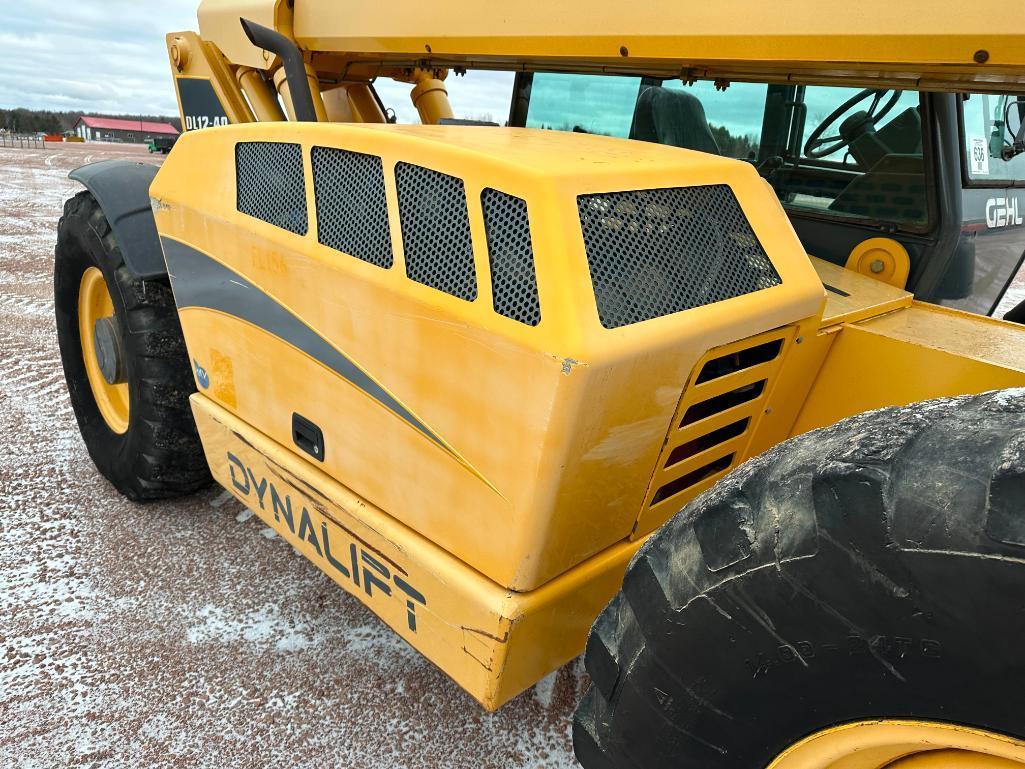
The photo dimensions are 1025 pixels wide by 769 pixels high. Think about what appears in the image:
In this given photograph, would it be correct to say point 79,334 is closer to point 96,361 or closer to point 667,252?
point 96,361

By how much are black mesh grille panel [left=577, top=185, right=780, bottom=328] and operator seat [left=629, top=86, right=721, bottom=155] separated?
0.94 meters

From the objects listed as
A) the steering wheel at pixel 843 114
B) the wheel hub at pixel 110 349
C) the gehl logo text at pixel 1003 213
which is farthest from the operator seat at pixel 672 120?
the wheel hub at pixel 110 349

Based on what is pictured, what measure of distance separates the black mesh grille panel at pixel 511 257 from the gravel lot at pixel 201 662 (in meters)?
1.21

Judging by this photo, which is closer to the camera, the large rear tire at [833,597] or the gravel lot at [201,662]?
the large rear tire at [833,597]

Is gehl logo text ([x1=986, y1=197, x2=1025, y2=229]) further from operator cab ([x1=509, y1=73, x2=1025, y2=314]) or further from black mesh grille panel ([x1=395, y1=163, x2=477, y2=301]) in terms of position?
black mesh grille panel ([x1=395, y1=163, x2=477, y2=301])

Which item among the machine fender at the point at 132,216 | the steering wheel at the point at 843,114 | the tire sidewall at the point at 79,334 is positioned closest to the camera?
the steering wheel at the point at 843,114

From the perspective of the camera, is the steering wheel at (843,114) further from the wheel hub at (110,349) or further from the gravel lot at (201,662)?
the wheel hub at (110,349)

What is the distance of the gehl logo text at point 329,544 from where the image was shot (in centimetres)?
168

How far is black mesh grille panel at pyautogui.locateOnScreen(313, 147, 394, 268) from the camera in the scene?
1.51m

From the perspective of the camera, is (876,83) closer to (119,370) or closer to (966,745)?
(966,745)

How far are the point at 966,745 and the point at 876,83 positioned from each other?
65.1 inches

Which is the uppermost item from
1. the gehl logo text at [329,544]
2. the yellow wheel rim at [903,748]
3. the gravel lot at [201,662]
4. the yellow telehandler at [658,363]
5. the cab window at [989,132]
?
the cab window at [989,132]

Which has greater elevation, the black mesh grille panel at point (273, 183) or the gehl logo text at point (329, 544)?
the black mesh grille panel at point (273, 183)

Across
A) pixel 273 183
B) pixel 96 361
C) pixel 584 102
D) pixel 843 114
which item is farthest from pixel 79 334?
pixel 843 114
